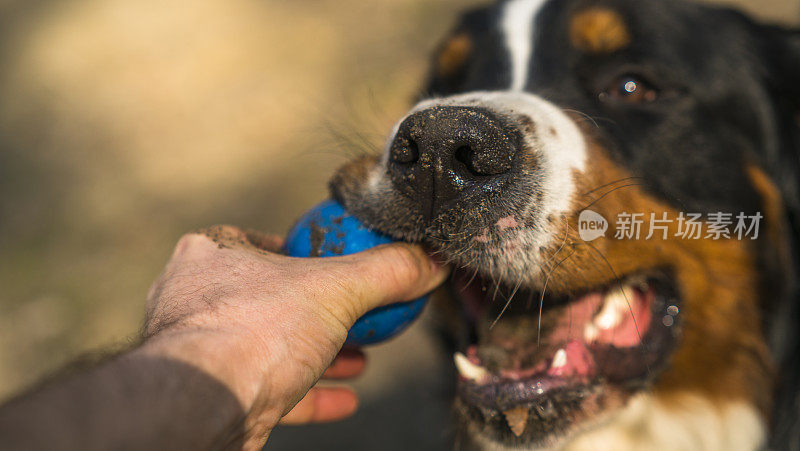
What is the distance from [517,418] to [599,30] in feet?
4.97

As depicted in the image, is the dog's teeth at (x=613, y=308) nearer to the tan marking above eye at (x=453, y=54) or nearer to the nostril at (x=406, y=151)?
the nostril at (x=406, y=151)

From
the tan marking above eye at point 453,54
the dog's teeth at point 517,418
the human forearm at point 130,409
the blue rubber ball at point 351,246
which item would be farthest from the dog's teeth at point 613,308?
the human forearm at point 130,409

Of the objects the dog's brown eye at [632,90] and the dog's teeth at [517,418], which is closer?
the dog's teeth at [517,418]

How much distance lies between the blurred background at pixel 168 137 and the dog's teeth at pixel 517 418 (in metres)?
1.61

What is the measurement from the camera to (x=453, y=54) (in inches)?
112

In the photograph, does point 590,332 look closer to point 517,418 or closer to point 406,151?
point 517,418

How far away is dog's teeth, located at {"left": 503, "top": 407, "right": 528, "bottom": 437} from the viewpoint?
6.62ft

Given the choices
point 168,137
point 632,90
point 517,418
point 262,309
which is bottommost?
point 517,418

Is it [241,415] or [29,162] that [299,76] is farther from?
[241,415]

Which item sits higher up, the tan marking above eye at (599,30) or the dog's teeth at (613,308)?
the tan marking above eye at (599,30)

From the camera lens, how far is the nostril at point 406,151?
175 cm

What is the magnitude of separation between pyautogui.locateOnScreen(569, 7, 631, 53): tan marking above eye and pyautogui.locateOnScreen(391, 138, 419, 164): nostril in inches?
41.9

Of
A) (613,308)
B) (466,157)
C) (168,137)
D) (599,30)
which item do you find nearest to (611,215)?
(613,308)

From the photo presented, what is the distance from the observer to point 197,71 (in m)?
7.98
